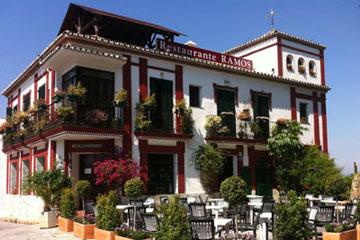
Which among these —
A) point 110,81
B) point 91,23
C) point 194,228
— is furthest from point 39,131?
point 194,228

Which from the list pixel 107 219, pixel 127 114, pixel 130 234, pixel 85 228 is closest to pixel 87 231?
pixel 85 228

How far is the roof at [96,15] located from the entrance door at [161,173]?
6.16m

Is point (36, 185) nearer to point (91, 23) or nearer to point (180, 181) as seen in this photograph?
point (180, 181)

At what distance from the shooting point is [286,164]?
69.6ft

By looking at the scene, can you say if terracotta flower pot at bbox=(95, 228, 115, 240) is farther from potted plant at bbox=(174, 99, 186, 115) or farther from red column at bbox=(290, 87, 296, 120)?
red column at bbox=(290, 87, 296, 120)

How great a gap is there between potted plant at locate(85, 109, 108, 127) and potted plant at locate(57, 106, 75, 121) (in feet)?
1.99

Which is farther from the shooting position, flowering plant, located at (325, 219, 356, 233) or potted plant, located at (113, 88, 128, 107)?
potted plant, located at (113, 88, 128, 107)

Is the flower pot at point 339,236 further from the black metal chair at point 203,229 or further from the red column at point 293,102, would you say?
the red column at point 293,102

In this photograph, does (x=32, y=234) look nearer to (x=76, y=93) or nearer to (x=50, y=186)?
(x=50, y=186)

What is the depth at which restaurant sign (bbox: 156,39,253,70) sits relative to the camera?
18730 mm

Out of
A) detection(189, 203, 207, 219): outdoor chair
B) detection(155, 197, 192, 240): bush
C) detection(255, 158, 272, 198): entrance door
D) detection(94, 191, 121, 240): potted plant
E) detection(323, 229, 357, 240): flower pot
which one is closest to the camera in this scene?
detection(155, 197, 192, 240): bush

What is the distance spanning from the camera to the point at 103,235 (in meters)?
10.6

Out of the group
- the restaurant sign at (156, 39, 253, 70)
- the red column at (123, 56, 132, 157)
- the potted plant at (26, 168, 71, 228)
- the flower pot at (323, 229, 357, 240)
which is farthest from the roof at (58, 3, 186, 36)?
the flower pot at (323, 229, 357, 240)

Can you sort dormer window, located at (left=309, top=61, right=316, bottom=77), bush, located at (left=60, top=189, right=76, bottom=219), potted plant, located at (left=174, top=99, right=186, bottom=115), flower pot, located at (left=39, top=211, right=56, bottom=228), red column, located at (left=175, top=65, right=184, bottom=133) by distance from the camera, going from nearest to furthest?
bush, located at (left=60, top=189, right=76, bottom=219), flower pot, located at (left=39, top=211, right=56, bottom=228), potted plant, located at (left=174, top=99, right=186, bottom=115), red column, located at (left=175, top=65, right=184, bottom=133), dormer window, located at (left=309, top=61, right=316, bottom=77)
